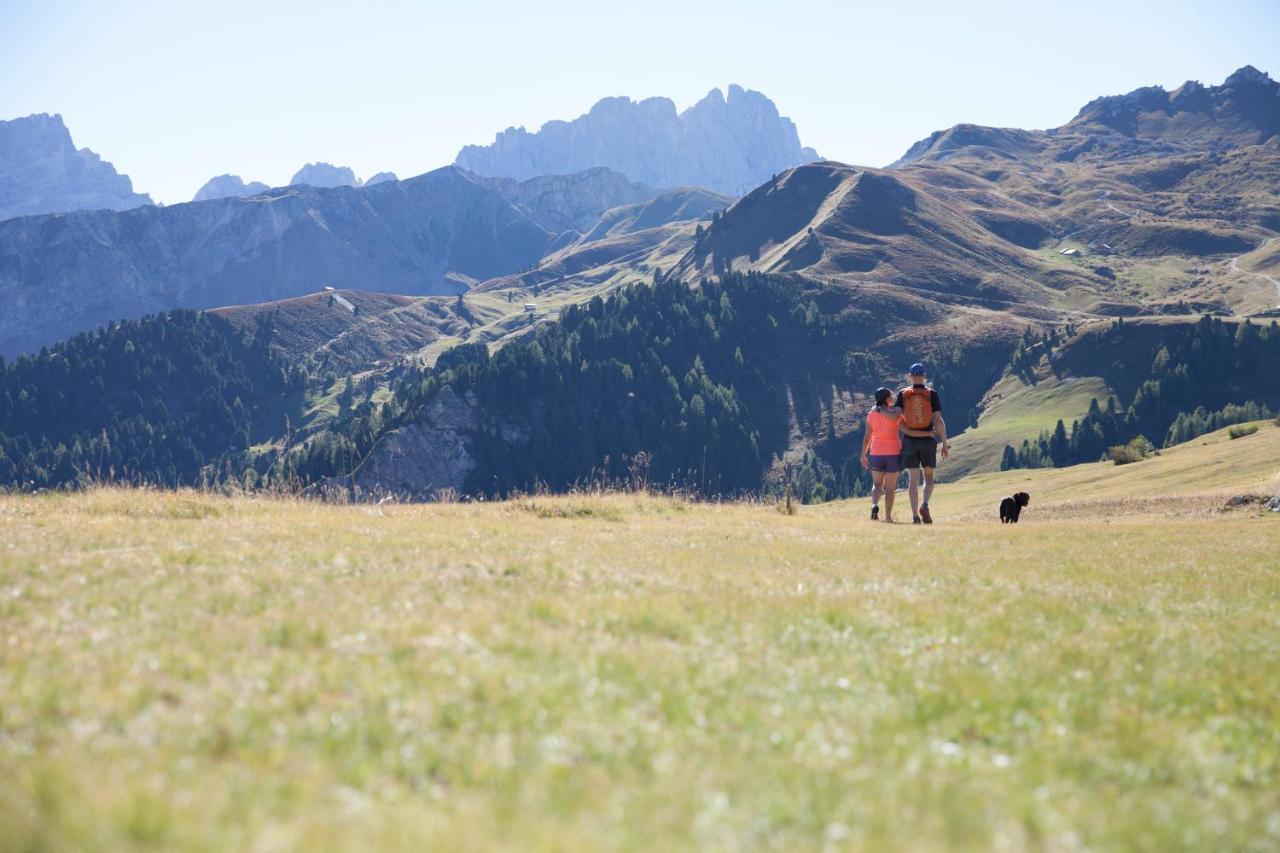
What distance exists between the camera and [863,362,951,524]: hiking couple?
26.0m

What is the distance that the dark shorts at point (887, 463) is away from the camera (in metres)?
26.8

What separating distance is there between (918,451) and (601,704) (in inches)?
858

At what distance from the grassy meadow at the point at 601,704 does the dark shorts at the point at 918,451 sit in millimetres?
12572

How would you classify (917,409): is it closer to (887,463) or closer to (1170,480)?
(887,463)

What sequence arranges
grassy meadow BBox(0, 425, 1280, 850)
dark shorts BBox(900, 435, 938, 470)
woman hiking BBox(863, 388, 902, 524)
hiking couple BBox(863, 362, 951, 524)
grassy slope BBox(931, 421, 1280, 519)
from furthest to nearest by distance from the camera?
grassy slope BBox(931, 421, 1280, 519) → woman hiking BBox(863, 388, 902, 524) → dark shorts BBox(900, 435, 938, 470) → hiking couple BBox(863, 362, 951, 524) → grassy meadow BBox(0, 425, 1280, 850)

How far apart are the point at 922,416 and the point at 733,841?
2321 centimetres

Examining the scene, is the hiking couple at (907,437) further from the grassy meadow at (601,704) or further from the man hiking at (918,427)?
the grassy meadow at (601,704)

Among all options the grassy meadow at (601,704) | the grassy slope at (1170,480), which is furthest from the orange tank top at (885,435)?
the grassy slope at (1170,480)

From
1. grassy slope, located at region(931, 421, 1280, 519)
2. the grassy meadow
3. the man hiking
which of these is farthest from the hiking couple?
grassy slope, located at region(931, 421, 1280, 519)

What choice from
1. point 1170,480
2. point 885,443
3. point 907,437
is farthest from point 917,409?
point 1170,480

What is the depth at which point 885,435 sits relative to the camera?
1061 inches

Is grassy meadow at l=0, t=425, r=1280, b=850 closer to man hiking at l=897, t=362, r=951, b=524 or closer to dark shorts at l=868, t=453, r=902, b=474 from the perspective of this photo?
man hiking at l=897, t=362, r=951, b=524

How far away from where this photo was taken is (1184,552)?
60.9 ft

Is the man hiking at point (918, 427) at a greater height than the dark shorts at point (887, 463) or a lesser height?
greater
